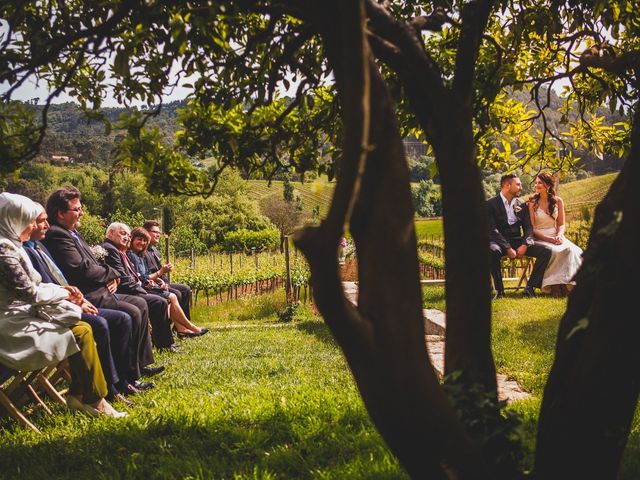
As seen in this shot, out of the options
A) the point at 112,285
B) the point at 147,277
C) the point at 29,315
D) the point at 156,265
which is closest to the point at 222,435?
the point at 29,315

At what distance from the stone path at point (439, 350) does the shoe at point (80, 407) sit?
2345mm

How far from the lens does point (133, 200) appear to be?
8469 centimetres

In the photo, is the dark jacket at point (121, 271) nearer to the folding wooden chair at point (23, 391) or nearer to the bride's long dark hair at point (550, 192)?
the folding wooden chair at point (23, 391)

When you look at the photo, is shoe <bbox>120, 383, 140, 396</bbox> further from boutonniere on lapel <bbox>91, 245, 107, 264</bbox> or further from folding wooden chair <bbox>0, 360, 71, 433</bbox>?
boutonniere on lapel <bbox>91, 245, 107, 264</bbox>

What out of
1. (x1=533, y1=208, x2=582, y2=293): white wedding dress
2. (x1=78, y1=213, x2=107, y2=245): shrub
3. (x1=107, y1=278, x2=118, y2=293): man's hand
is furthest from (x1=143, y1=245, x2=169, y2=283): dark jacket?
(x1=78, y1=213, x2=107, y2=245): shrub

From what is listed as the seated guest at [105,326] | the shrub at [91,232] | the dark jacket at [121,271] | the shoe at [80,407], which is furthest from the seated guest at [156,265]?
the shrub at [91,232]

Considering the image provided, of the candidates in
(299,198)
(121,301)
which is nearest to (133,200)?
(299,198)

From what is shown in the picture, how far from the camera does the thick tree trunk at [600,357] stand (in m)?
1.76

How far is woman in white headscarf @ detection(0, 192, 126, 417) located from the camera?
4.09 meters

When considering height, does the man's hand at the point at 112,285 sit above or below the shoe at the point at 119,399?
above

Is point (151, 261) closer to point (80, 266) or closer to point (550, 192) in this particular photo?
point (80, 266)

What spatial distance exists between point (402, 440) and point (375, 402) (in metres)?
0.17

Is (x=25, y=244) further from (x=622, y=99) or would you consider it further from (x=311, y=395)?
(x=622, y=99)

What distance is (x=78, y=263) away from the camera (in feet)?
17.8
